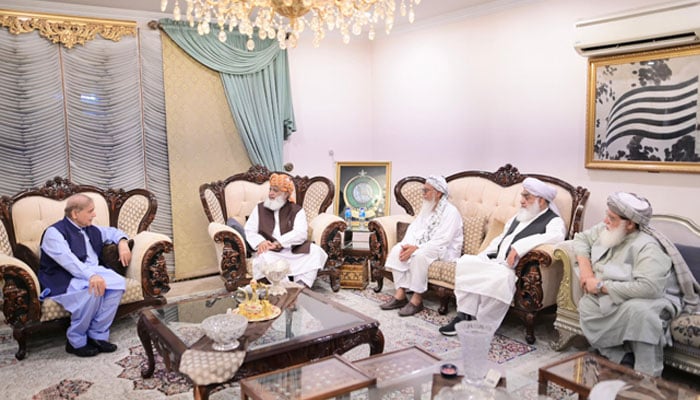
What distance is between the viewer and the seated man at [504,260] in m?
3.74

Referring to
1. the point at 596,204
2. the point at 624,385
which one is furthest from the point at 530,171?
the point at 624,385

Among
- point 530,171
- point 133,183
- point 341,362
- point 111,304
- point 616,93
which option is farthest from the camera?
point 133,183

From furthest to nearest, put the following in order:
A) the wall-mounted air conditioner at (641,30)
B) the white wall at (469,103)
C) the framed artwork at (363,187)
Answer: the framed artwork at (363,187), the white wall at (469,103), the wall-mounted air conditioner at (641,30)

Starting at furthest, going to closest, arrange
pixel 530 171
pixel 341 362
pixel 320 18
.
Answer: pixel 530 171 → pixel 320 18 → pixel 341 362

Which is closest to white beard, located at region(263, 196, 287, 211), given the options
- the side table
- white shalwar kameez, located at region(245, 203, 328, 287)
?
white shalwar kameez, located at region(245, 203, 328, 287)

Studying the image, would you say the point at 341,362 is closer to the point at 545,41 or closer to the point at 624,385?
the point at 624,385

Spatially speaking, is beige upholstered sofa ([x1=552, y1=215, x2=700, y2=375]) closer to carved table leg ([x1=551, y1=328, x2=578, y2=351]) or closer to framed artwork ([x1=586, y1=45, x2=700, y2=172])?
carved table leg ([x1=551, y1=328, x2=578, y2=351])

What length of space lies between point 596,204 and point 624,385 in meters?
2.32

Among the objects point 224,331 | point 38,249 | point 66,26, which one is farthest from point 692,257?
point 66,26

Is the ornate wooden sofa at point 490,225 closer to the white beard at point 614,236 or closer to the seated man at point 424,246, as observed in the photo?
the seated man at point 424,246

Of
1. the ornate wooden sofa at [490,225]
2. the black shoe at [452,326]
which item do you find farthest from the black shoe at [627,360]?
the black shoe at [452,326]

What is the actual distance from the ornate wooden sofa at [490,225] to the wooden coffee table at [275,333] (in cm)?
124

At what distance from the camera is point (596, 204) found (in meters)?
4.26

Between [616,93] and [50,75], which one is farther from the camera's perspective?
[50,75]
